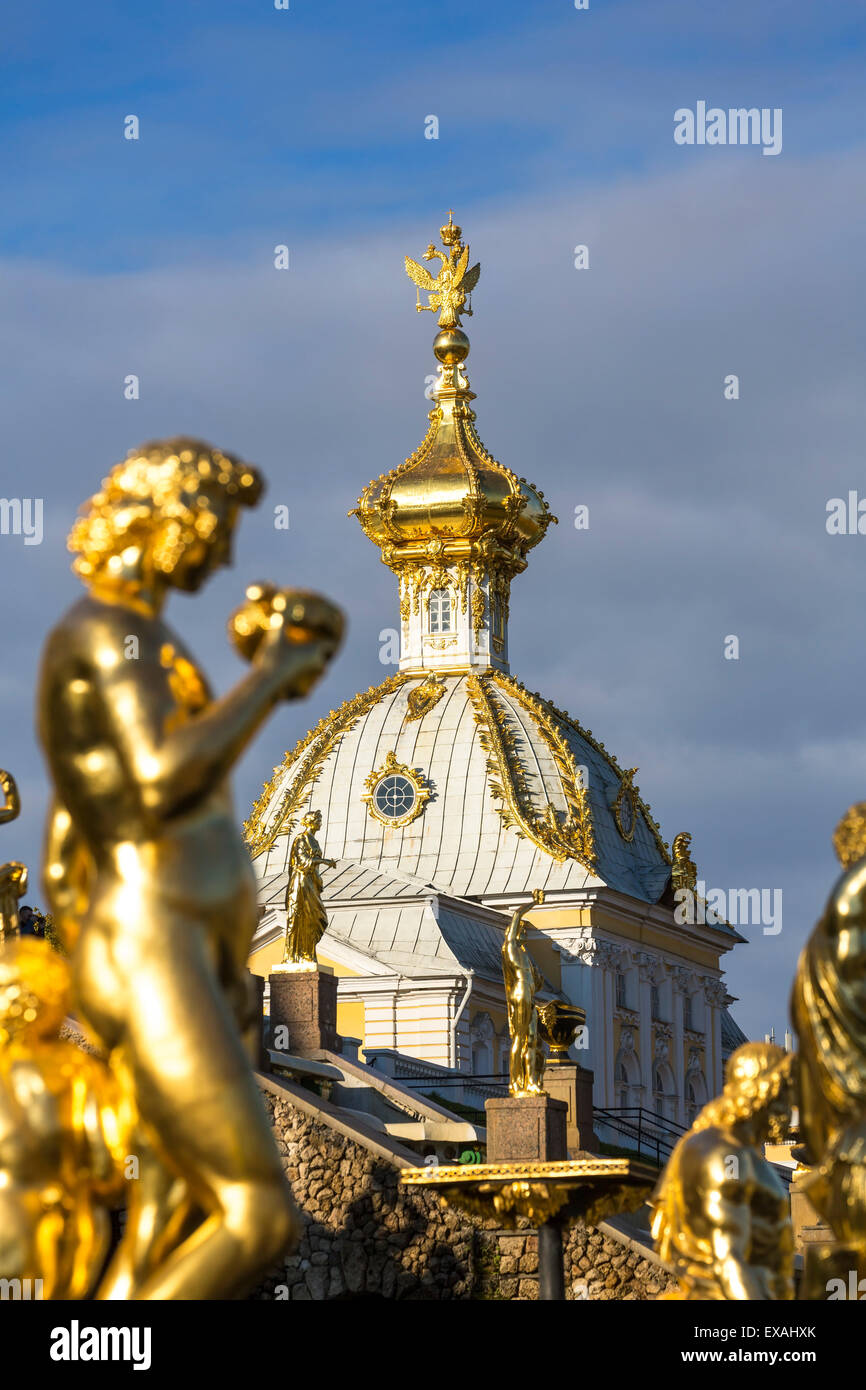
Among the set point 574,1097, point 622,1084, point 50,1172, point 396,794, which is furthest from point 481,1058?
point 50,1172

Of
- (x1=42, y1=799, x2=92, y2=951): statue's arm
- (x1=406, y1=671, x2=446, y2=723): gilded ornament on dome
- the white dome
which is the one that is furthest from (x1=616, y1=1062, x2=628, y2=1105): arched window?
(x1=42, y1=799, x2=92, y2=951): statue's arm

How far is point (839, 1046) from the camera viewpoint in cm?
915

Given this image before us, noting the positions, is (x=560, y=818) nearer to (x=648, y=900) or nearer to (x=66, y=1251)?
(x=648, y=900)

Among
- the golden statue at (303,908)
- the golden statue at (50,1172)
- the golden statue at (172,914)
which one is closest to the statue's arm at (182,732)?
the golden statue at (172,914)

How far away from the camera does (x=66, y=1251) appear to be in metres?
8.35

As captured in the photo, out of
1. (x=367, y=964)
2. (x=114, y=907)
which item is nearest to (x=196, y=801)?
(x=114, y=907)

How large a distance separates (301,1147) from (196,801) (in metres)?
19.8

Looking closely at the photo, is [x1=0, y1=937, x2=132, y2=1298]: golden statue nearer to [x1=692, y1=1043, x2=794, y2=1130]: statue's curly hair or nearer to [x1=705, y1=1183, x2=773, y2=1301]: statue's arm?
[x1=705, y1=1183, x2=773, y2=1301]: statue's arm

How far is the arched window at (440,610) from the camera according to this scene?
64.2 m

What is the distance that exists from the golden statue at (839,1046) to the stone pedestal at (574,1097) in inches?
742

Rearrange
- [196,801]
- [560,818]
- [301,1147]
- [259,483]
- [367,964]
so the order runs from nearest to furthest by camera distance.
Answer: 1. [196,801]
2. [259,483]
3. [301,1147]
4. [367,964]
5. [560,818]

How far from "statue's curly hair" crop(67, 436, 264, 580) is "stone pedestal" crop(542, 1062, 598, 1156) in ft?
68.0

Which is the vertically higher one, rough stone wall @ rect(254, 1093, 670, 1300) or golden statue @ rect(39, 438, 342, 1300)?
rough stone wall @ rect(254, 1093, 670, 1300)

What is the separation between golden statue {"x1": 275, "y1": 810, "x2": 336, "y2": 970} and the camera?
30344 mm
